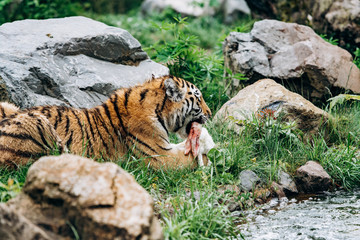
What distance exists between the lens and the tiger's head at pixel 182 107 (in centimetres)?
503

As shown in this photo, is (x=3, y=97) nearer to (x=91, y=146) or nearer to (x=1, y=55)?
(x=1, y=55)

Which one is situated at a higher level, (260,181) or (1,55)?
(1,55)

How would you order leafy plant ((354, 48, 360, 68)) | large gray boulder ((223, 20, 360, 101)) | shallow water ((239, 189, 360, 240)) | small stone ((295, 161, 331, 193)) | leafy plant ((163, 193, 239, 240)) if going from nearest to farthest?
leafy plant ((163, 193, 239, 240)), shallow water ((239, 189, 360, 240)), small stone ((295, 161, 331, 193)), large gray boulder ((223, 20, 360, 101)), leafy plant ((354, 48, 360, 68))

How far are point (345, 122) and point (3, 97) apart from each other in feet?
15.0

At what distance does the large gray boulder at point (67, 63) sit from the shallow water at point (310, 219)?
8.65 feet

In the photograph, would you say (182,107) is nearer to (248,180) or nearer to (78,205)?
(248,180)

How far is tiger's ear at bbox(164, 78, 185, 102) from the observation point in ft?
→ 16.2

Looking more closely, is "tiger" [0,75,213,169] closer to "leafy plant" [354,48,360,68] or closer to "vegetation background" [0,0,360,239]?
"vegetation background" [0,0,360,239]

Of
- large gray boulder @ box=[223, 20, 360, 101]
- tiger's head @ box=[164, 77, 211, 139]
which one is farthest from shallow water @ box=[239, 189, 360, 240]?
large gray boulder @ box=[223, 20, 360, 101]

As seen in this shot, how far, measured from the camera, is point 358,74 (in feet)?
23.7

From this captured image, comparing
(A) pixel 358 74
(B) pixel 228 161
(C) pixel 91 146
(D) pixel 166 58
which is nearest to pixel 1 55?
(C) pixel 91 146

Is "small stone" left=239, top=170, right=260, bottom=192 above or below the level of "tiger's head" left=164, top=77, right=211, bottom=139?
below

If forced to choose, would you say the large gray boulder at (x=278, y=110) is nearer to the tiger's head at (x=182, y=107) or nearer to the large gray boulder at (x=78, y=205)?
the tiger's head at (x=182, y=107)

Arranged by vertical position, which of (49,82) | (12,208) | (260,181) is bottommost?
(260,181)
